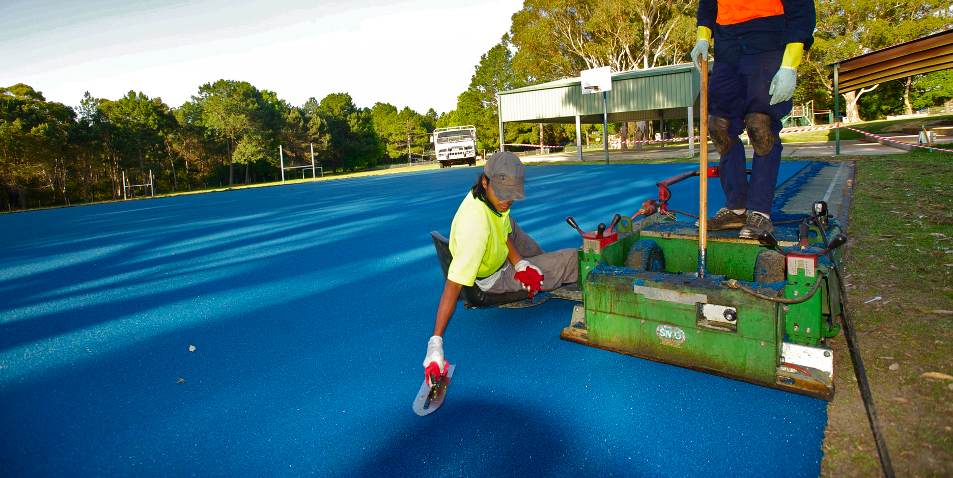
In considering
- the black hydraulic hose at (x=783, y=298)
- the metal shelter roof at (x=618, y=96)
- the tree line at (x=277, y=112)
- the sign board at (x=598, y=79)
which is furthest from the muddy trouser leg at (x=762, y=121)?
the tree line at (x=277, y=112)

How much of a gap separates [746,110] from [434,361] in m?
3.04

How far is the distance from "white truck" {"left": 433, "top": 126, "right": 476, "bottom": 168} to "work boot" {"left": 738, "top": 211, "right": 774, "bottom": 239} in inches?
1333

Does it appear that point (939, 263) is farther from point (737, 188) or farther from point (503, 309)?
point (503, 309)

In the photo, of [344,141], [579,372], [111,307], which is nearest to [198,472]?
[579,372]

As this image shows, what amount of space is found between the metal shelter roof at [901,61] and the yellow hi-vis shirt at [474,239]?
47.8 feet

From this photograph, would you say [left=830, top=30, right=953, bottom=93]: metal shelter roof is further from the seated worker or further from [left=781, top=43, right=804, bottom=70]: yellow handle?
the seated worker

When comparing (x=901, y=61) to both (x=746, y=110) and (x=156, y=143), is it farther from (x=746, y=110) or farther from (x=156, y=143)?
(x=156, y=143)

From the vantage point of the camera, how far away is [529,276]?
3.33m

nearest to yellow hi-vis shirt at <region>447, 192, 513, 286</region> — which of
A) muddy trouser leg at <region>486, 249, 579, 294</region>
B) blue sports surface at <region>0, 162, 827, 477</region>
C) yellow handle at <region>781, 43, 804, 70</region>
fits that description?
muddy trouser leg at <region>486, 249, 579, 294</region>

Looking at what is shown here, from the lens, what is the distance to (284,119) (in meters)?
60.4

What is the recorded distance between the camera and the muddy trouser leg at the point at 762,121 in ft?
11.5

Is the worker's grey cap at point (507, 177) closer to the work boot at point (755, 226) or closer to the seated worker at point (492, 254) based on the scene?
the seated worker at point (492, 254)

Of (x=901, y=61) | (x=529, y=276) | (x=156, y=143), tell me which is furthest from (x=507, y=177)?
(x=156, y=143)

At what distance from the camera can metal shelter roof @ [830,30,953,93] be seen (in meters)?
12.0
